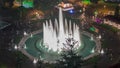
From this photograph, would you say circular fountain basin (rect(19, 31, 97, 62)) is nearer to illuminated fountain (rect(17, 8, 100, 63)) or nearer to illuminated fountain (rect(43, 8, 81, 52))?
illuminated fountain (rect(17, 8, 100, 63))

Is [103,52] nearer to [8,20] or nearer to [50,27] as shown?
[50,27]

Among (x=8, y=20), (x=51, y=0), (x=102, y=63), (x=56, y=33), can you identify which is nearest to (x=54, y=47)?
(x=56, y=33)

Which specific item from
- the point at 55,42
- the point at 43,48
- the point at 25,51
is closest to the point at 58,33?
the point at 55,42

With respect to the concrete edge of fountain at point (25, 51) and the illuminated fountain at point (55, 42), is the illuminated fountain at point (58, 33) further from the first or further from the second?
the concrete edge of fountain at point (25, 51)

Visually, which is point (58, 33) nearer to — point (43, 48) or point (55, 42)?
point (55, 42)

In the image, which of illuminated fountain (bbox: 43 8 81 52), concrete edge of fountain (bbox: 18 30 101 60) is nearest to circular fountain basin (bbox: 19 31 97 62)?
concrete edge of fountain (bbox: 18 30 101 60)

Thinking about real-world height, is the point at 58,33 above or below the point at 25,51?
above

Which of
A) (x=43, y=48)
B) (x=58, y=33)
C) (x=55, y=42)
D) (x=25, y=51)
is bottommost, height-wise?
(x=25, y=51)

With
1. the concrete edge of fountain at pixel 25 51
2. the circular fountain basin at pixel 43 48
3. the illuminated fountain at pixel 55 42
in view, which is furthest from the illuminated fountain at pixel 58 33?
the concrete edge of fountain at pixel 25 51

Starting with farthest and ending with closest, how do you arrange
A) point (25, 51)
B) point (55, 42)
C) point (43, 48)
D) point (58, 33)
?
point (58, 33), point (55, 42), point (43, 48), point (25, 51)
